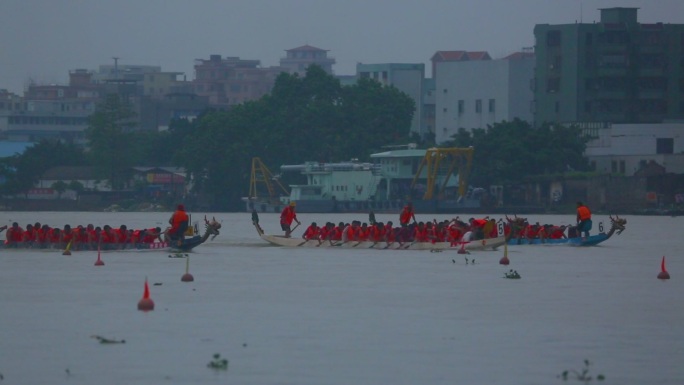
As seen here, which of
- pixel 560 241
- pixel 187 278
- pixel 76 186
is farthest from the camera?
pixel 76 186

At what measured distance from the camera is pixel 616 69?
364 feet

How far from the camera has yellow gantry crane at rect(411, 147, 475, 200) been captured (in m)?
108

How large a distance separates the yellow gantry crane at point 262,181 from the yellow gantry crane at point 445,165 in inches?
481

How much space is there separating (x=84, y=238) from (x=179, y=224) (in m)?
3.22

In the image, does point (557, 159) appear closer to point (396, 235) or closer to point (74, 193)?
point (74, 193)

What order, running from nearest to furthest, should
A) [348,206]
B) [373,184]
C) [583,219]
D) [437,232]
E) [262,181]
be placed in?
[437,232] → [583,219] → [373,184] → [348,206] → [262,181]

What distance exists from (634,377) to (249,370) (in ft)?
17.7

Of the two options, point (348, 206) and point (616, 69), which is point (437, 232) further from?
point (348, 206)

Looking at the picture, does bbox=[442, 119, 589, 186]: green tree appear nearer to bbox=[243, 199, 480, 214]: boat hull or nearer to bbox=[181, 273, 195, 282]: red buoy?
bbox=[243, 199, 480, 214]: boat hull

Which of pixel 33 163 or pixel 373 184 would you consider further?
pixel 33 163

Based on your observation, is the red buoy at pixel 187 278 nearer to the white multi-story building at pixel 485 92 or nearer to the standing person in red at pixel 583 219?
the standing person in red at pixel 583 219

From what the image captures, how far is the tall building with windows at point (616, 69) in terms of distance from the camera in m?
111

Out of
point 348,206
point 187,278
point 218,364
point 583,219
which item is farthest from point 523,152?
point 218,364

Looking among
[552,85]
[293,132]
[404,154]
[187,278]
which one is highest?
[552,85]
